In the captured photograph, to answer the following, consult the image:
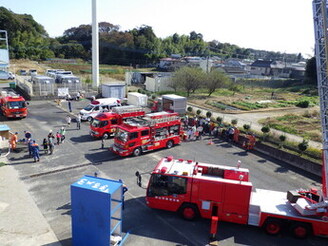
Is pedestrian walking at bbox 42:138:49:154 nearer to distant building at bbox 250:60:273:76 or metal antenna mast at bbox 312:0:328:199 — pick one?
metal antenna mast at bbox 312:0:328:199

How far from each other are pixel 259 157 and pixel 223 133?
188 inches

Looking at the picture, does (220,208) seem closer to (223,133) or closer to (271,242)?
(271,242)

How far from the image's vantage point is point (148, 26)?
102 metres

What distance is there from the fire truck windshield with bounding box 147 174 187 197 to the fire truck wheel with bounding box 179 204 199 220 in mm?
707

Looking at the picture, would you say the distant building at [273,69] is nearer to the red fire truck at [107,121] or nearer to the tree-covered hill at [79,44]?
the tree-covered hill at [79,44]

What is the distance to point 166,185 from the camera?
12.5 metres

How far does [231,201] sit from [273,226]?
2020 mm

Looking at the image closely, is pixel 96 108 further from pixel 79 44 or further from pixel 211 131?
pixel 79 44

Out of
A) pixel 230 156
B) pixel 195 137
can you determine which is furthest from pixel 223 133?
pixel 230 156

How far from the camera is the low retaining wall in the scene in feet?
59.7

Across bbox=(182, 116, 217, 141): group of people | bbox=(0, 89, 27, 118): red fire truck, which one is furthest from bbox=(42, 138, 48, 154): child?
bbox=(182, 116, 217, 141): group of people

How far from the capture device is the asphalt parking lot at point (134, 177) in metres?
11.4

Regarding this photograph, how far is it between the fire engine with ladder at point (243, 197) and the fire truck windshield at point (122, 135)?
21.3ft

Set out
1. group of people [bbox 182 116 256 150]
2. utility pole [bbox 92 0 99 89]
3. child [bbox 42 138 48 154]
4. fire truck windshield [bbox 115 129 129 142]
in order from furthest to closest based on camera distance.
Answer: utility pole [bbox 92 0 99 89]
group of people [bbox 182 116 256 150]
child [bbox 42 138 48 154]
fire truck windshield [bbox 115 129 129 142]
